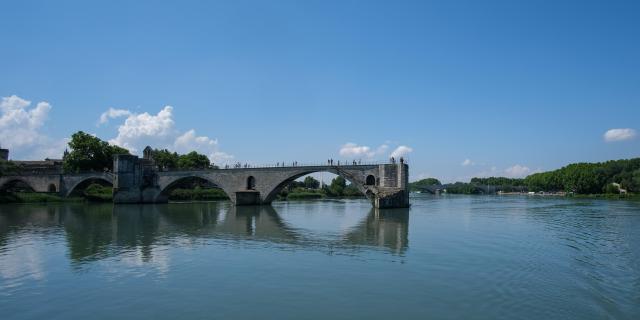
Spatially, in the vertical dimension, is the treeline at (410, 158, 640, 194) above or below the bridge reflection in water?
above

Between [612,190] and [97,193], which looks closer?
[97,193]

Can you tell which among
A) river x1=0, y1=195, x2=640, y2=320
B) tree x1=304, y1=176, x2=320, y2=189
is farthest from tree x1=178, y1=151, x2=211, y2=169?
river x1=0, y1=195, x2=640, y2=320

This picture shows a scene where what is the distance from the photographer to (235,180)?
5572cm

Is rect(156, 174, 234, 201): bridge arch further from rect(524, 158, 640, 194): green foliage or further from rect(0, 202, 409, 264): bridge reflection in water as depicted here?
rect(524, 158, 640, 194): green foliage

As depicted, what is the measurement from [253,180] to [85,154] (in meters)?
31.2

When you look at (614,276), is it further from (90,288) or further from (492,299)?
(90,288)

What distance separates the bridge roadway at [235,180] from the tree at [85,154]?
239 centimetres

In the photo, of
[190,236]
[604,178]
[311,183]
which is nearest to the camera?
[190,236]

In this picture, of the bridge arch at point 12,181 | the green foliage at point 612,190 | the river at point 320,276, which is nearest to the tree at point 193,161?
the bridge arch at point 12,181

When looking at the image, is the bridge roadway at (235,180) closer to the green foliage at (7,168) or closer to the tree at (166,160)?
the green foliage at (7,168)

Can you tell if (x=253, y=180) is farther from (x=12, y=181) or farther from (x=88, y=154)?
(x=12, y=181)

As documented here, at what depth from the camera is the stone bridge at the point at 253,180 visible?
45594 mm

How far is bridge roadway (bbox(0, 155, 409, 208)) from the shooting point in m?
45.8

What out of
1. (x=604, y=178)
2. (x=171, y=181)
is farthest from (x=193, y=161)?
(x=604, y=178)
